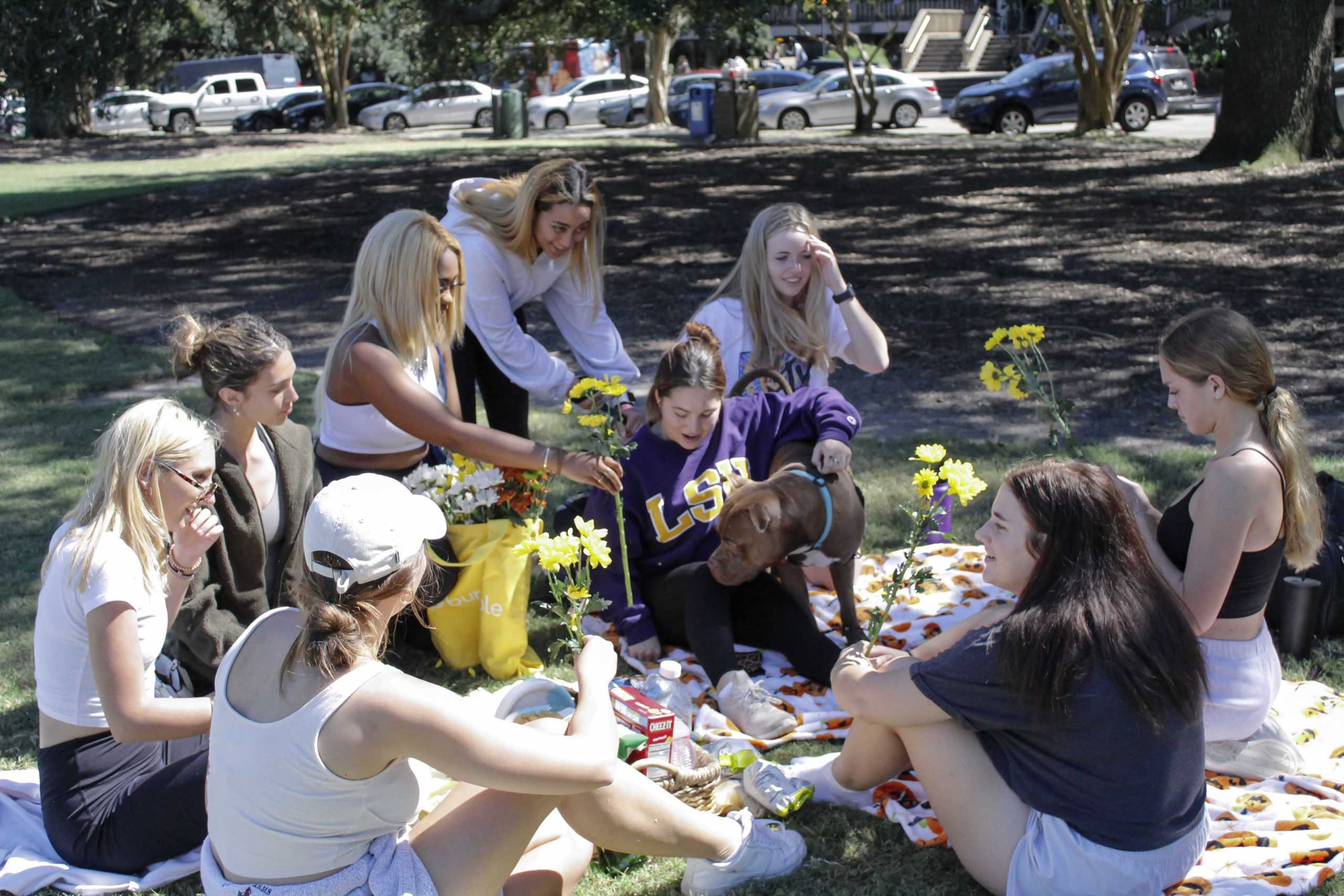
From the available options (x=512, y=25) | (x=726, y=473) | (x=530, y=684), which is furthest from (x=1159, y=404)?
(x=512, y=25)

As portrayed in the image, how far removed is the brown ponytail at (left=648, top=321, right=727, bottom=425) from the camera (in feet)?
13.0

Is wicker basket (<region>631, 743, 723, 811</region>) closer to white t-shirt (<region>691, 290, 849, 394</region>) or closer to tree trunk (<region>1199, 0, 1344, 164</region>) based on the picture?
white t-shirt (<region>691, 290, 849, 394</region>)

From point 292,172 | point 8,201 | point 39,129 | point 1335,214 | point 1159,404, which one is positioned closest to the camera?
point 1159,404

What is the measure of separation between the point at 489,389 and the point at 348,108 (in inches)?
1264

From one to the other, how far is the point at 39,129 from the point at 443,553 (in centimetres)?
3060

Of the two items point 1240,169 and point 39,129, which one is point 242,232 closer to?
point 1240,169

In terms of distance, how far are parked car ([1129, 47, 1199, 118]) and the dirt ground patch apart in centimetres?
836

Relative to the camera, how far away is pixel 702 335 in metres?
4.17

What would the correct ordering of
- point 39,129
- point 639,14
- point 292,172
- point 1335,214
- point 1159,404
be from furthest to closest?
point 39,129 → point 292,172 → point 639,14 → point 1335,214 → point 1159,404

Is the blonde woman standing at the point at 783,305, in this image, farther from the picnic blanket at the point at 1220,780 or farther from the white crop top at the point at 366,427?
the white crop top at the point at 366,427

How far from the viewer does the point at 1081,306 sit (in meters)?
9.38

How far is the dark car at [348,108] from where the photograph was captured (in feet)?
113

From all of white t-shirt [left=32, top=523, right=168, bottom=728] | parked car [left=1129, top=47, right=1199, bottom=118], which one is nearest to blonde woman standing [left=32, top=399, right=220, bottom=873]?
white t-shirt [left=32, top=523, right=168, bottom=728]

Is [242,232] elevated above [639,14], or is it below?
below
